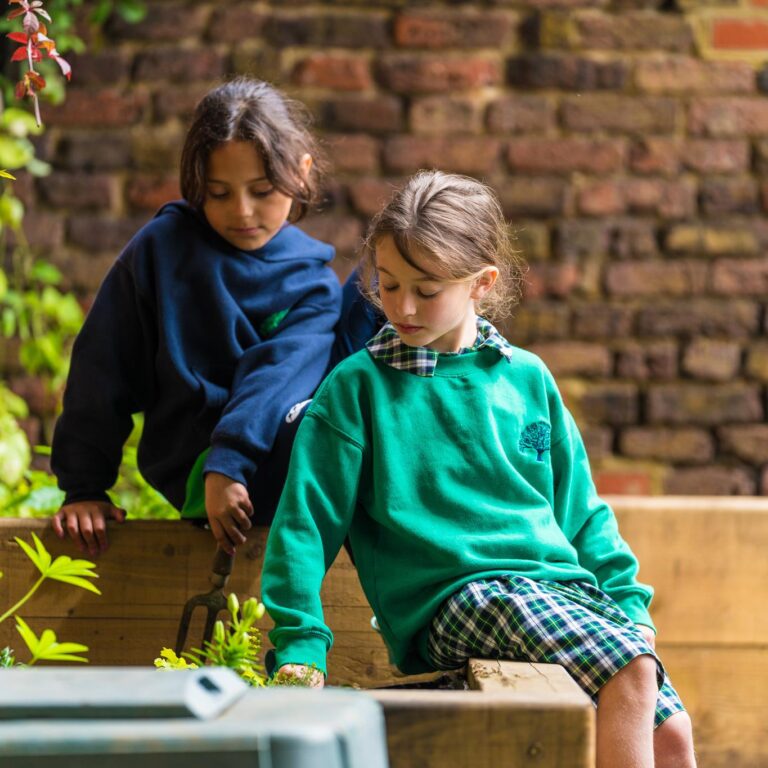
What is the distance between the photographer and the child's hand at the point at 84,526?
1.71 meters

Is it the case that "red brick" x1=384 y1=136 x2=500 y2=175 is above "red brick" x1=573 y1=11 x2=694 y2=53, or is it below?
below

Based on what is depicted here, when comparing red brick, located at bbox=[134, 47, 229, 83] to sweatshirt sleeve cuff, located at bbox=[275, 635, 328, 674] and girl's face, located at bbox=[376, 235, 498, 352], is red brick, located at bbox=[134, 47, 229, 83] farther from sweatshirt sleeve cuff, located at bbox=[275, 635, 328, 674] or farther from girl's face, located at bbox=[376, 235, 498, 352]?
sweatshirt sleeve cuff, located at bbox=[275, 635, 328, 674]

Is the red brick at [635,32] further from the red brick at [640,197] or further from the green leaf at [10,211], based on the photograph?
the green leaf at [10,211]

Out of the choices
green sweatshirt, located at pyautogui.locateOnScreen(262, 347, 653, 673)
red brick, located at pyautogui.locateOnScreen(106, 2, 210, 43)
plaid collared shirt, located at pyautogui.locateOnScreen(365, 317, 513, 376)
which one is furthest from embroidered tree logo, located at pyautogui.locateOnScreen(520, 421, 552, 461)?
red brick, located at pyautogui.locateOnScreen(106, 2, 210, 43)

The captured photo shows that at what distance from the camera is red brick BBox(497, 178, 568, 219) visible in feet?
9.97

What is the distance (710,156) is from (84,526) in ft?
6.84

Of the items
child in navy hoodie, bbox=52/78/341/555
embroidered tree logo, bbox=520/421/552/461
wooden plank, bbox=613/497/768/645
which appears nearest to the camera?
embroidered tree logo, bbox=520/421/552/461

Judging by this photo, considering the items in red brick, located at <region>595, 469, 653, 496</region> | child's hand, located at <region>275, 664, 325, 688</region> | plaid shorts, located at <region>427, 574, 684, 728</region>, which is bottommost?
red brick, located at <region>595, 469, 653, 496</region>

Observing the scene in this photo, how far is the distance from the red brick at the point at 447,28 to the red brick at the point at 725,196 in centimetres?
70

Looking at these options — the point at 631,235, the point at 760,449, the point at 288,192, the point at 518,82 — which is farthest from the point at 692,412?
the point at 288,192

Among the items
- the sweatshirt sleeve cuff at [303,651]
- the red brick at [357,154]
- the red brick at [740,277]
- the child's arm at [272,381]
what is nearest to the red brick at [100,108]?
the red brick at [357,154]

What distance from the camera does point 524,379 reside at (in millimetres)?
1521

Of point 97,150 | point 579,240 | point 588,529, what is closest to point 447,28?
point 579,240

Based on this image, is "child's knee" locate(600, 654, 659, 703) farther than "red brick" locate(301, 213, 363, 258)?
No
